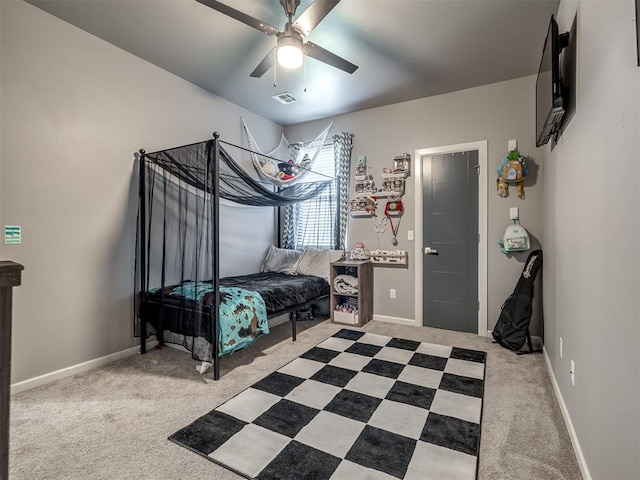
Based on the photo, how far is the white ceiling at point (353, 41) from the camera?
234cm

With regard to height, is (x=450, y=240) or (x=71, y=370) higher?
(x=450, y=240)

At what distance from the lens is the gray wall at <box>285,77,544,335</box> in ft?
11.0

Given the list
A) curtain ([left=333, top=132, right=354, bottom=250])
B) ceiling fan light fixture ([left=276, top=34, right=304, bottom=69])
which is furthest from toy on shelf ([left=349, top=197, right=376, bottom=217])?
ceiling fan light fixture ([left=276, top=34, right=304, bottom=69])

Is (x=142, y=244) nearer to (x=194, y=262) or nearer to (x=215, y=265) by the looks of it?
(x=194, y=262)

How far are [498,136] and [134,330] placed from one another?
4393 mm

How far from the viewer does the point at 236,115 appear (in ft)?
13.4

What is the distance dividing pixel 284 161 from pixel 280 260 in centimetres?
139

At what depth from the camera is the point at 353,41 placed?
2.71m

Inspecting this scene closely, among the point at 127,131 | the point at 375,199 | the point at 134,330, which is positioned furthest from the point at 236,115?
the point at 134,330

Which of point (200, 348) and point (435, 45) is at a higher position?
point (435, 45)

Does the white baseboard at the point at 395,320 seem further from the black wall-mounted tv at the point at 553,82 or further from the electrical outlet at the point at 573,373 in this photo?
the black wall-mounted tv at the point at 553,82

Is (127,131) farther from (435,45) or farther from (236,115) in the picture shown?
(435,45)

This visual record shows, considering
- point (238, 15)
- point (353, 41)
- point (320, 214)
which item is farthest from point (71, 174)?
point (320, 214)

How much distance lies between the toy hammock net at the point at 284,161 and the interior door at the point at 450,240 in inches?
61.1
